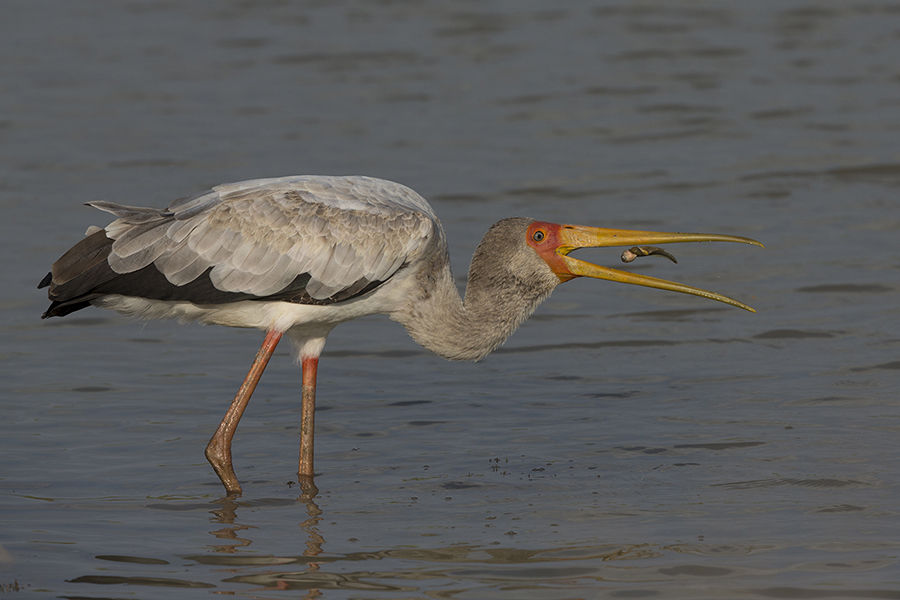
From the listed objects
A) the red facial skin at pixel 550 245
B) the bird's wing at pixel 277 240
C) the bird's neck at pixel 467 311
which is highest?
the bird's wing at pixel 277 240

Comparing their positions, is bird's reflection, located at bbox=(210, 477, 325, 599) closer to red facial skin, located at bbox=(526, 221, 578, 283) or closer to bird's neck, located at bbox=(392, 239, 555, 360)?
bird's neck, located at bbox=(392, 239, 555, 360)

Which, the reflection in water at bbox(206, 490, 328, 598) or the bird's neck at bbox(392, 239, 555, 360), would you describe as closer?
the reflection in water at bbox(206, 490, 328, 598)

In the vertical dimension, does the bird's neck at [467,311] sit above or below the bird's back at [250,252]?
below

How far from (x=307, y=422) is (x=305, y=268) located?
102 cm

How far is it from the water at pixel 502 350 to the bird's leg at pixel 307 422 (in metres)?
0.21

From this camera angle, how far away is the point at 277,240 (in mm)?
7945

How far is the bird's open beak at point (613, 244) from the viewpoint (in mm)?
7906

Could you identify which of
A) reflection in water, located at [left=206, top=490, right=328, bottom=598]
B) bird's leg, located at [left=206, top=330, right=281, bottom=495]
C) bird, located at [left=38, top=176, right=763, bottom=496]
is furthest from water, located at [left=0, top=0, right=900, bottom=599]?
bird, located at [left=38, top=176, right=763, bottom=496]

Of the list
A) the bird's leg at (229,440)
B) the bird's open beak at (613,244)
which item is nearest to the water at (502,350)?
the bird's leg at (229,440)

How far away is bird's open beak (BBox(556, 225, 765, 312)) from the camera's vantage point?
7906 mm

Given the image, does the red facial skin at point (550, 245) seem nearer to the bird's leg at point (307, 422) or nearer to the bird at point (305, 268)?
the bird at point (305, 268)

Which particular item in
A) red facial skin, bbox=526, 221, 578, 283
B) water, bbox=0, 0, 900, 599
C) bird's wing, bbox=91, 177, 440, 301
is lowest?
water, bbox=0, 0, 900, 599

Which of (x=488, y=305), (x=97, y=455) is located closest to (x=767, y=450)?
(x=488, y=305)

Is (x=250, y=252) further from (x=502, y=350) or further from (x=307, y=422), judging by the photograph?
(x=502, y=350)
